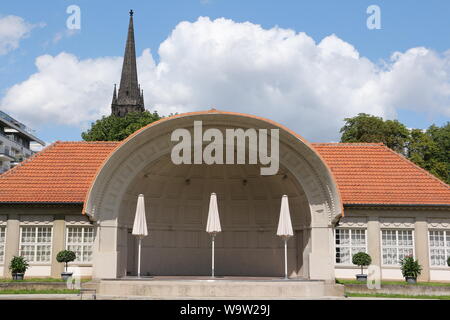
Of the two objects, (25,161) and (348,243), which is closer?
(348,243)

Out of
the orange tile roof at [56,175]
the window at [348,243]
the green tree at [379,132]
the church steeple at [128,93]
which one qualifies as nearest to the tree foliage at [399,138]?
the green tree at [379,132]

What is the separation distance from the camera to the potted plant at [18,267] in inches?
983

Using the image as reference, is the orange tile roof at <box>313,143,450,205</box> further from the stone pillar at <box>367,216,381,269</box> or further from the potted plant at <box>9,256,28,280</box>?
the potted plant at <box>9,256,28,280</box>

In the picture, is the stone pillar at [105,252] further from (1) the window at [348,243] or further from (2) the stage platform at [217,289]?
(1) the window at [348,243]

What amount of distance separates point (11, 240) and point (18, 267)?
2.09 metres

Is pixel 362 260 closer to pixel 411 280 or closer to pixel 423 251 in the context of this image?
pixel 411 280

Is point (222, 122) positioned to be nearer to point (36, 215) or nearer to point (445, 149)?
point (36, 215)

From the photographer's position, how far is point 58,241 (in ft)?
87.2

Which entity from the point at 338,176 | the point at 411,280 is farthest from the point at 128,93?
the point at 411,280

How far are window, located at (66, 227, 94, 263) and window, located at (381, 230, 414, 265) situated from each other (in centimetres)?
1422

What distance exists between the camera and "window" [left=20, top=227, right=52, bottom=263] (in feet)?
87.8

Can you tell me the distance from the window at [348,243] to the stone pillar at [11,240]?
15.4 meters

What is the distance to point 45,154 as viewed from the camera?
98.2 ft

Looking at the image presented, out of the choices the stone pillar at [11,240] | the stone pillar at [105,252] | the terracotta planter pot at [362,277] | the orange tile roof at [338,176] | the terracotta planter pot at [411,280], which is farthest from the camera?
the orange tile roof at [338,176]
